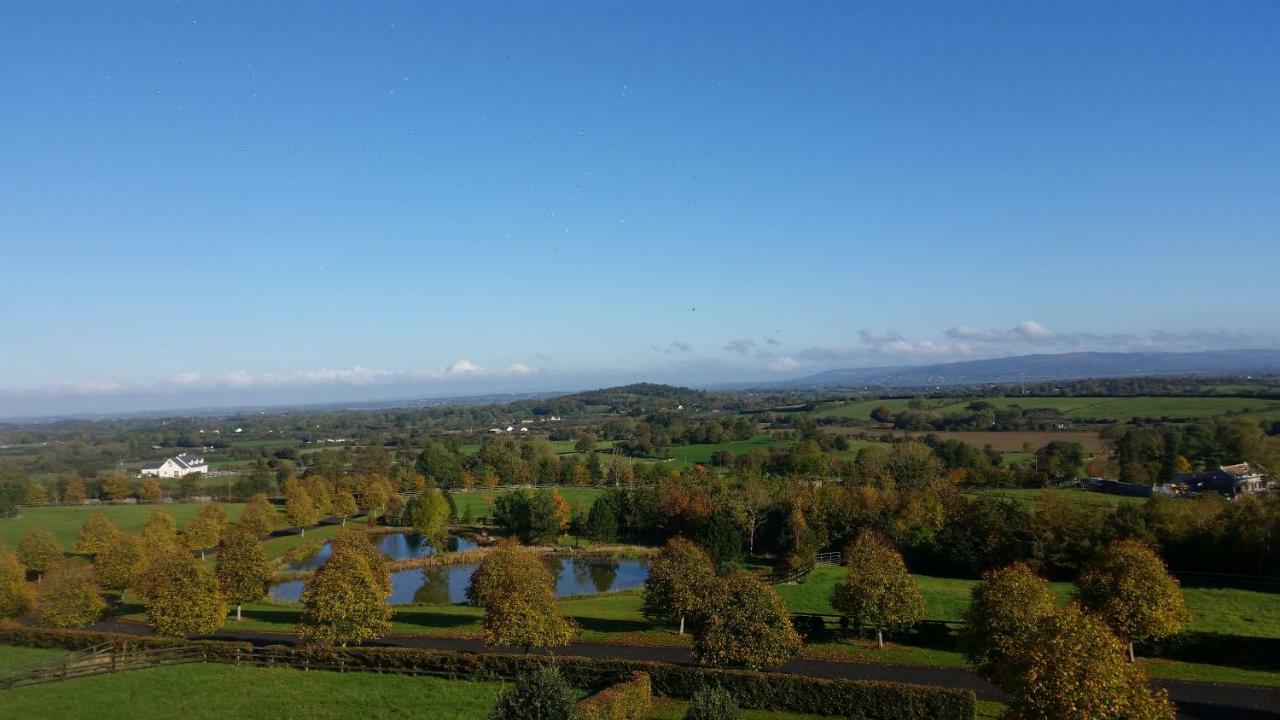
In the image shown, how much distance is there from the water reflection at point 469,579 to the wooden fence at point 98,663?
1648cm

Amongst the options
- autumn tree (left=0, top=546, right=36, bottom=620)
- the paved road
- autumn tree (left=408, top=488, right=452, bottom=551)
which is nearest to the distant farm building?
the paved road

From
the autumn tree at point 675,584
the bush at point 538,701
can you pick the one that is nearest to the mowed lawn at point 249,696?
the bush at point 538,701

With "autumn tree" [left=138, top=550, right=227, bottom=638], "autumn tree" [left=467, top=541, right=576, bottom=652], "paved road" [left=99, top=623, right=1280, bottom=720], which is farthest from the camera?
"autumn tree" [left=138, top=550, right=227, bottom=638]

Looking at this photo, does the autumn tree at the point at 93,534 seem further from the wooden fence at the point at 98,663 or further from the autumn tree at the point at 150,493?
the autumn tree at the point at 150,493

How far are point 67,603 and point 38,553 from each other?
60.9 feet

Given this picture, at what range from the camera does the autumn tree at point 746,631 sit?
80.7 feet

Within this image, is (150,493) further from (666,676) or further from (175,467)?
→ (666,676)

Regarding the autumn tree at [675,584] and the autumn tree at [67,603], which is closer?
the autumn tree at [675,584]

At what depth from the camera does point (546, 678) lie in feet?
57.9

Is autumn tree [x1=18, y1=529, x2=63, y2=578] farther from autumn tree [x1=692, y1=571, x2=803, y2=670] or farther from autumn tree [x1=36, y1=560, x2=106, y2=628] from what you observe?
autumn tree [x1=692, y1=571, x2=803, y2=670]

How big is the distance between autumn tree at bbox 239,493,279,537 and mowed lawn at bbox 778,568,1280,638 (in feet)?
146

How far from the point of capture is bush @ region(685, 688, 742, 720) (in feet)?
51.7

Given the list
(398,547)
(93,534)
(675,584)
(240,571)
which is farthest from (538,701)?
(398,547)

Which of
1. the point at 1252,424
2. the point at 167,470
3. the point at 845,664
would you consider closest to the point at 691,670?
the point at 845,664
